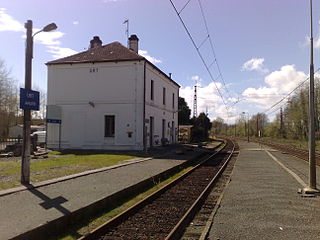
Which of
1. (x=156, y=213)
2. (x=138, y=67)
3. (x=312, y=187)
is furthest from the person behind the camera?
(x=138, y=67)

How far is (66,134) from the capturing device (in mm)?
30828

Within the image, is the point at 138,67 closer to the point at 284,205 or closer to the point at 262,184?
the point at 262,184

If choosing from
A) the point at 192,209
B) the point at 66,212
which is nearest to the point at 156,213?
the point at 192,209

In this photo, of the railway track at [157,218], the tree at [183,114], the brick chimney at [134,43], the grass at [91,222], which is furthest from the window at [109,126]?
the tree at [183,114]

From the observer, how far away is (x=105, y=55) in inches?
1247

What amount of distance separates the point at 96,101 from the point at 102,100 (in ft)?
1.85

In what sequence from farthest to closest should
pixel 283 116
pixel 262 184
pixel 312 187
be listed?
Result: pixel 283 116 < pixel 262 184 < pixel 312 187

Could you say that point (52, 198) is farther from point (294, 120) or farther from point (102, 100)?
point (294, 120)

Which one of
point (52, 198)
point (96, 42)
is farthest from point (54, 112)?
point (52, 198)

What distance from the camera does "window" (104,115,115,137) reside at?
30.1 metres

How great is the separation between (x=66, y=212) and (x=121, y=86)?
76.5 ft

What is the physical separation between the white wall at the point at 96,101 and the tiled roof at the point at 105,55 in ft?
1.55

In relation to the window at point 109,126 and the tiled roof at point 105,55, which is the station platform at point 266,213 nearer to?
the window at point 109,126

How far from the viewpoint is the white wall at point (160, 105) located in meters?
31.8
